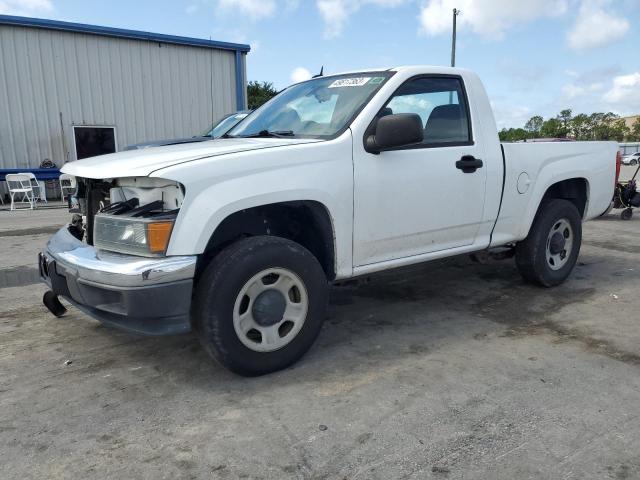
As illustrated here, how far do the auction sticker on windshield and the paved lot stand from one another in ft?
4.57

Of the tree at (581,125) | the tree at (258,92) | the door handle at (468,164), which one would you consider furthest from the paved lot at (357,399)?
the tree at (581,125)

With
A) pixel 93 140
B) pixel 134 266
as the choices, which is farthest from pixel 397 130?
pixel 93 140

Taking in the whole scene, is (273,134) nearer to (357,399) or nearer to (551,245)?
(357,399)

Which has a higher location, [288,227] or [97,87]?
[97,87]

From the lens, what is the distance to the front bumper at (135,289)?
103 inches

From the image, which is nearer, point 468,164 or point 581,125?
point 468,164

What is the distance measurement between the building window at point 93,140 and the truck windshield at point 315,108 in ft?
42.2

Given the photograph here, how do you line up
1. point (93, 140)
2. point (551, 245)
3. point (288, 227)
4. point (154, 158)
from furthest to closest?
point (93, 140)
point (551, 245)
point (288, 227)
point (154, 158)

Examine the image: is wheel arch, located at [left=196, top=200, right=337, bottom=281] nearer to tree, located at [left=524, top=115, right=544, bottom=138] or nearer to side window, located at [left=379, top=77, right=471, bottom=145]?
side window, located at [left=379, top=77, right=471, bottom=145]

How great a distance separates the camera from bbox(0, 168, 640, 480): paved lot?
7.39ft

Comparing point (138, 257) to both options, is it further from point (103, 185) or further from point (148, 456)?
point (148, 456)

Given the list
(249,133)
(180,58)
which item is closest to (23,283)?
(249,133)

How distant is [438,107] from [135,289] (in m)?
2.64

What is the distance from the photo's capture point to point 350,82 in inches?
149
